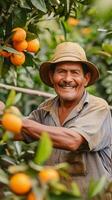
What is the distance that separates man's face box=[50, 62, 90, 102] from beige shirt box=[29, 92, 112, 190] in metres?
0.06

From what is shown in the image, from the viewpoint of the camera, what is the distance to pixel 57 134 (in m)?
2.04

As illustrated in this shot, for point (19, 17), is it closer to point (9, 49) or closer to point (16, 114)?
point (9, 49)

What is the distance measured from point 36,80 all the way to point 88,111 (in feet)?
6.38

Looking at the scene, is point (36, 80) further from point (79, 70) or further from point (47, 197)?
point (47, 197)

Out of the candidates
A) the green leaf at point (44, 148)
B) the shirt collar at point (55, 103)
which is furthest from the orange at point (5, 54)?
the green leaf at point (44, 148)

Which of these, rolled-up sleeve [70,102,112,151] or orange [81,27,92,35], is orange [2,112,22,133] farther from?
orange [81,27,92,35]

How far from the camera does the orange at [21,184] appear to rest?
4.17ft

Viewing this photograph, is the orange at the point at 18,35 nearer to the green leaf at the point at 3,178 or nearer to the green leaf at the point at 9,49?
the green leaf at the point at 9,49

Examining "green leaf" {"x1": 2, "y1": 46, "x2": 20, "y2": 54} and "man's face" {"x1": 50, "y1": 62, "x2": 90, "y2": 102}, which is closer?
"green leaf" {"x1": 2, "y1": 46, "x2": 20, "y2": 54}

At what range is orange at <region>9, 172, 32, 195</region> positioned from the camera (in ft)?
4.17

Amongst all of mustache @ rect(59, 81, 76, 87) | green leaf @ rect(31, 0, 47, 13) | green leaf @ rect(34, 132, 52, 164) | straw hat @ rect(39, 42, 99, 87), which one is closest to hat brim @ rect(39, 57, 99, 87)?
straw hat @ rect(39, 42, 99, 87)

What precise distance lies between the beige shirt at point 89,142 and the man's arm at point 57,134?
0.29 feet

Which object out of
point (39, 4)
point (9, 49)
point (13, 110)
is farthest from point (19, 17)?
point (13, 110)

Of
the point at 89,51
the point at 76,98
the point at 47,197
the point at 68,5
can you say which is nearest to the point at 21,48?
the point at 68,5
